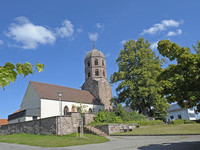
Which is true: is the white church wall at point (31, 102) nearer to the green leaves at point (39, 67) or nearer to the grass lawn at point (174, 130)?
the grass lawn at point (174, 130)

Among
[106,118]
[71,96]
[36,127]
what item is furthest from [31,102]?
[106,118]

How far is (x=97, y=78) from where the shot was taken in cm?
4581

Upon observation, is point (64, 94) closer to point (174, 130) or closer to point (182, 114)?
point (174, 130)

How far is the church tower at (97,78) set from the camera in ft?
146

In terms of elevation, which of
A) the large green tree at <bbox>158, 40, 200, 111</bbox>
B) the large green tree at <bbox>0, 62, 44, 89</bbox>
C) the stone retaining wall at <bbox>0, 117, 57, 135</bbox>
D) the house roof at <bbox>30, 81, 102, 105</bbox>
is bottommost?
the stone retaining wall at <bbox>0, 117, 57, 135</bbox>

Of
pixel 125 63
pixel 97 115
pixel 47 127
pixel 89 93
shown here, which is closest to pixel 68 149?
pixel 47 127

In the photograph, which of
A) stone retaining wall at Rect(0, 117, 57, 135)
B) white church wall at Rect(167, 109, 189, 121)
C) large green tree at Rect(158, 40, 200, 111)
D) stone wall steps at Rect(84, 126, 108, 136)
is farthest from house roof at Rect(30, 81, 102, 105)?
large green tree at Rect(158, 40, 200, 111)

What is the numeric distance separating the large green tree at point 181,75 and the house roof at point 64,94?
26.1 meters

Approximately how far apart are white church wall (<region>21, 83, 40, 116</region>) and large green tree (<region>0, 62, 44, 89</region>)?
30.3 metres

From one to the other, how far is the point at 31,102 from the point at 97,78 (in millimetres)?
17807

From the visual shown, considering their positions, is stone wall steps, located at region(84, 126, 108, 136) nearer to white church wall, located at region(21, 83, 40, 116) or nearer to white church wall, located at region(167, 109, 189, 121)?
white church wall, located at region(21, 83, 40, 116)

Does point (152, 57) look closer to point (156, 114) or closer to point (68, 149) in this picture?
point (156, 114)

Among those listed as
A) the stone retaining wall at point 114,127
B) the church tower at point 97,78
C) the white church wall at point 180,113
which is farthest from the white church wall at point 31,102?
the white church wall at point 180,113

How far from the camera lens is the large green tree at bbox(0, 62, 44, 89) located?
2138mm
